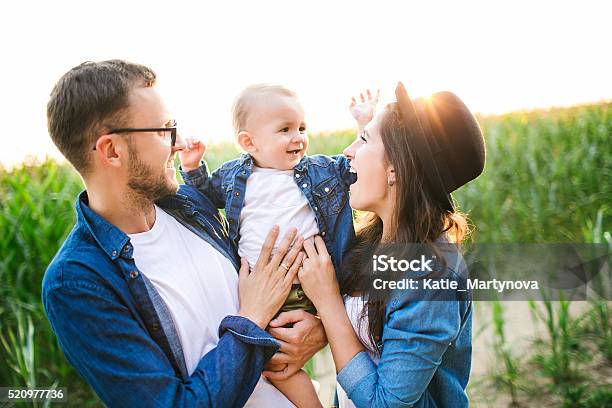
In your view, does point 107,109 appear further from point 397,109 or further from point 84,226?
point 397,109

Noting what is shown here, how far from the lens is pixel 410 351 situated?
1.55 metres

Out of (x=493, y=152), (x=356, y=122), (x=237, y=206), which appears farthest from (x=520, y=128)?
(x=237, y=206)

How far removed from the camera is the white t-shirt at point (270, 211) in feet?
6.33

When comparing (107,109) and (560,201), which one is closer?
(107,109)

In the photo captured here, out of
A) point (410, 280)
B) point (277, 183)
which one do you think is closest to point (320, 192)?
point (277, 183)

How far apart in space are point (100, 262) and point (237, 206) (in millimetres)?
526

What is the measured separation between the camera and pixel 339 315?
1730mm

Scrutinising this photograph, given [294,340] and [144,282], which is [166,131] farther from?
[294,340]

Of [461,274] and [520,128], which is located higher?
[461,274]

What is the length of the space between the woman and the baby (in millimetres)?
114

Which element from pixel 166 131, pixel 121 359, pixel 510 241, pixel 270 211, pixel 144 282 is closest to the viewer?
pixel 121 359

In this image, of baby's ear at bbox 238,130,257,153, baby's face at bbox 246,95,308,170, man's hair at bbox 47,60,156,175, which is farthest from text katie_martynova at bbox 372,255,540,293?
man's hair at bbox 47,60,156,175

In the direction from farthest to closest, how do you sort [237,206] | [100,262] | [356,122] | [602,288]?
1. [602,288]
2. [356,122]
3. [237,206]
4. [100,262]

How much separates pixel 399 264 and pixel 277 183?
1.64 feet
